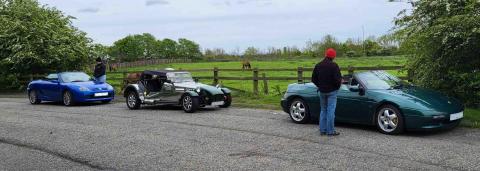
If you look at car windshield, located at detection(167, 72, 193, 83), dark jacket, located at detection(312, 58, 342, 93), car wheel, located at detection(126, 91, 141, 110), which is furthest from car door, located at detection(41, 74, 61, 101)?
dark jacket, located at detection(312, 58, 342, 93)

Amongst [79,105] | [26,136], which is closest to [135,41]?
[79,105]

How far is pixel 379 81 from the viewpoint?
10.7m

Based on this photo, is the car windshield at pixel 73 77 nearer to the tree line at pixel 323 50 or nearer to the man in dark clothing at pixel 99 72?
the man in dark clothing at pixel 99 72

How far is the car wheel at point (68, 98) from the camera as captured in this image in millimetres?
18328

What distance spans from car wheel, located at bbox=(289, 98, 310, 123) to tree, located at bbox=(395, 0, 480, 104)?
299 cm

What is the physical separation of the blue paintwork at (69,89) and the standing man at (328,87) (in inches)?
412

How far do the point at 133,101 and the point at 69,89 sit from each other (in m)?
3.35

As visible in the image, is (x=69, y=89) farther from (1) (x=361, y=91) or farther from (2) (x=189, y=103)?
(1) (x=361, y=91)

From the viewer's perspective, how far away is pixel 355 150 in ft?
27.3

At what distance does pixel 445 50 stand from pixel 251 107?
19.2 ft

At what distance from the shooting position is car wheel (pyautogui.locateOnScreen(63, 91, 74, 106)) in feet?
60.1

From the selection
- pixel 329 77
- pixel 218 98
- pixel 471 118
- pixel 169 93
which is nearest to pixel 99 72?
pixel 169 93

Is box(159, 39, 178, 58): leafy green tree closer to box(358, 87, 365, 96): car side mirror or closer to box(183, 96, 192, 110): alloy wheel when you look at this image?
box(183, 96, 192, 110): alloy wheel

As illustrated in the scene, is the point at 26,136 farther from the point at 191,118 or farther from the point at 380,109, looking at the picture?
the point at 380,109
